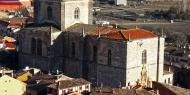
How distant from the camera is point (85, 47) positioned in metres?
44.1

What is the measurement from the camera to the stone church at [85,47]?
41562 mm

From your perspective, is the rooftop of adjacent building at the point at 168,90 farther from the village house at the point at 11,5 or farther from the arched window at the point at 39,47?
the village house at the point at 11,5

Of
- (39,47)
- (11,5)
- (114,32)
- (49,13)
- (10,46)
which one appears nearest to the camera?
(114,32)

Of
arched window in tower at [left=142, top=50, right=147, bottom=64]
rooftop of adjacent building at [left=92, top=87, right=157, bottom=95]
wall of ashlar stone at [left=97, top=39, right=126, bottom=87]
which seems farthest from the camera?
arched window in tower at [left=142, top=50, right=147, bottom=64]

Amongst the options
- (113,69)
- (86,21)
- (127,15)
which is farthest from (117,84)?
(127,15)

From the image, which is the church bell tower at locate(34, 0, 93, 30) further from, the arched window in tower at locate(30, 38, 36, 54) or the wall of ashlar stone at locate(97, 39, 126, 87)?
the wall of ashlar stone at locate(97, 39, 126, 87)

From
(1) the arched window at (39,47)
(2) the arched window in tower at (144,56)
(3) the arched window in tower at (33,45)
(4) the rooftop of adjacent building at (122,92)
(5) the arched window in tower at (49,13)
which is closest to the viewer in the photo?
(4) the rooftop of adjacent building at (122,92)

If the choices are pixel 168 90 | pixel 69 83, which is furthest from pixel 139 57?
pixel 69 83

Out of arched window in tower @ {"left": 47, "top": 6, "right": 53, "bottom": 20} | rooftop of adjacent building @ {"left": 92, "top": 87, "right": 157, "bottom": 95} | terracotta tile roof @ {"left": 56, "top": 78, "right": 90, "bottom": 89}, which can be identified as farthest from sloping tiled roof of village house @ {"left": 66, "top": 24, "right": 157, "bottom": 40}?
rooftop of adjacent building @ {"left": 92, "top": 87, "right": 157, "bottom": 95}

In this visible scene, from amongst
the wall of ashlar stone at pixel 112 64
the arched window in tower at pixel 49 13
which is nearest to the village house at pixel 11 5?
the arched window in tower at pixel 49 13

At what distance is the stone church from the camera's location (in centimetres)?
4156

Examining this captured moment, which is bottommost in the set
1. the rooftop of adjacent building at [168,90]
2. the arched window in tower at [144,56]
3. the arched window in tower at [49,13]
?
the rooftop of adjacent building at [168,90]

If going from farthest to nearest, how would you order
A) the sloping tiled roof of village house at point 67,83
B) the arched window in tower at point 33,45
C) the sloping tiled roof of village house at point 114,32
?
the arched window in tower at point 33,45
the sloping tiled roof of village house at point 114,32
the sloping tiled roof of village house at point 67,83

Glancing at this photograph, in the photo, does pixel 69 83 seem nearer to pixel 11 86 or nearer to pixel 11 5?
pixel 11 86
